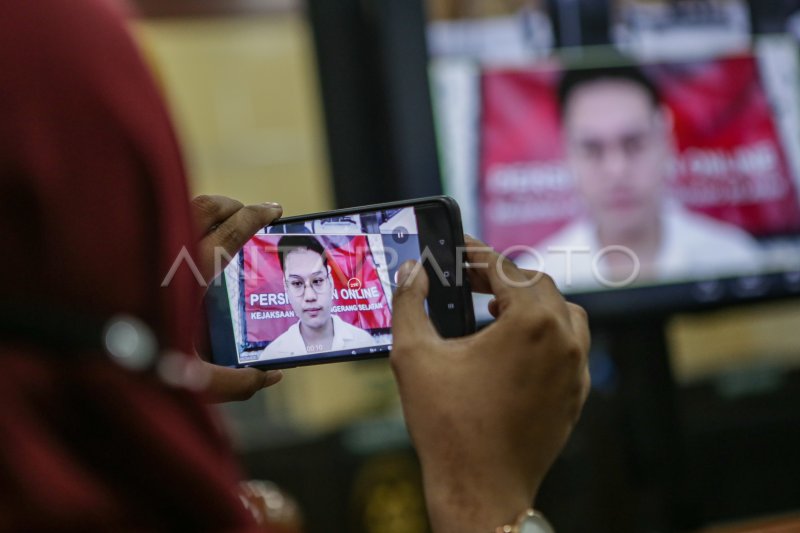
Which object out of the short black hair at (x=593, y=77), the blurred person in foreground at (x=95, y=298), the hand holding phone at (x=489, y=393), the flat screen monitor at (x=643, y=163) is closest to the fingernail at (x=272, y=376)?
the hand holding phone at (x=489, y=393)

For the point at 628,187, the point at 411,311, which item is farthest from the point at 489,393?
the point at 628,187

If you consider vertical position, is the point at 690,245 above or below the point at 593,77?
below

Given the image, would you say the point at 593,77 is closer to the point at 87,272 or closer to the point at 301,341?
the point at 301,341

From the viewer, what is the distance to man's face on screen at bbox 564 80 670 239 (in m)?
1.25

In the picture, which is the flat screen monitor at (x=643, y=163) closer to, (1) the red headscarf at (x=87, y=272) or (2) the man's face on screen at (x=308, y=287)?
(2) the man's face on screen at (x=308, y=287)

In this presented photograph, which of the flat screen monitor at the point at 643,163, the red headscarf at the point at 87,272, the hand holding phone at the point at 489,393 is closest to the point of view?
the red headscarf at the point at 87,272

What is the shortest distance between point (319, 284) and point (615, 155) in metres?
0.67

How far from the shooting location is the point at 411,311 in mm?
591

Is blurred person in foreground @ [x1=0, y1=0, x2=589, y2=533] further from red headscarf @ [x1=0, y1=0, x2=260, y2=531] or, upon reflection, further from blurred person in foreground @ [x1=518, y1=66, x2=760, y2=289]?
blurred person in foreground @ [x1=518, y1=66, x2=760, y2=289]

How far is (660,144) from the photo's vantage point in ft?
4.14

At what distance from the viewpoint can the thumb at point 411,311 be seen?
58 cm

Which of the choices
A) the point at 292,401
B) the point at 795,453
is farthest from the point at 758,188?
the point at 292,401

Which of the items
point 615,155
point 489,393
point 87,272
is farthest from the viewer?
point 615,155

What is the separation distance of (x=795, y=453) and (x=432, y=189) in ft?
1.94
